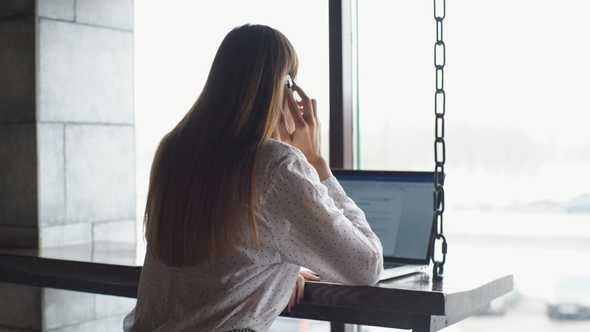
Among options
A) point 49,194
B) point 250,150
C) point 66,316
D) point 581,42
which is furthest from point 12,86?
point 581,42

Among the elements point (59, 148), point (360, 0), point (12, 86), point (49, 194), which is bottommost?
point (49, 194)

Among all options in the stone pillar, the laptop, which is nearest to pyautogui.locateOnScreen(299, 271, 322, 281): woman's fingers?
the laptop

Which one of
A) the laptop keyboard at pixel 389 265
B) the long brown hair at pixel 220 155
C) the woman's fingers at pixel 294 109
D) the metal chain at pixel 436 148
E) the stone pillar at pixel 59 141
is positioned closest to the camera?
the long brown hair at pixel 220 155

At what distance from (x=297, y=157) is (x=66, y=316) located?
186 centimetres

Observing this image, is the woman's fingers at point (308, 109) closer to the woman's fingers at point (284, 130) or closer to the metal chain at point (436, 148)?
the woman's fingers at point (284, 130)

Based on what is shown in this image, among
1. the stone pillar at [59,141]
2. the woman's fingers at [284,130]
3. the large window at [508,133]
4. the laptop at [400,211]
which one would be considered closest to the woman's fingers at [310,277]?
the laptop at [400,211]

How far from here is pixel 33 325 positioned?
279cm

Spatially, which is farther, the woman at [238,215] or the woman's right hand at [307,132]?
the woman's right hand at [307,132]

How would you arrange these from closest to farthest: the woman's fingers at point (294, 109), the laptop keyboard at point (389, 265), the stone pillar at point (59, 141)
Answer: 1. the woman's fingers at point (294, 109)
2. the laptop keyboard at point (389, 265)
3. the stone pillar at point (59, 141)

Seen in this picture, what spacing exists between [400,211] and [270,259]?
0.81 m

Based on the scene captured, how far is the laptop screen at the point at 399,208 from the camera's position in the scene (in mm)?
2037

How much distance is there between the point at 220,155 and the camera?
4.44 feet

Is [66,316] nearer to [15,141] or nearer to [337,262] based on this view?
[15,141]

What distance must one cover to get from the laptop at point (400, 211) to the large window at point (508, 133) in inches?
5.8
